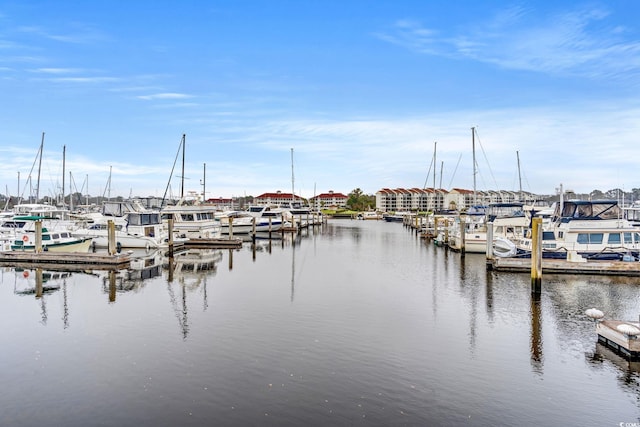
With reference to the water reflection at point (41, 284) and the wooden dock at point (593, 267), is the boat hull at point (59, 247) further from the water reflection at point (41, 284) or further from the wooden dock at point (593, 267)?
the wooden dock at point (593, 267)

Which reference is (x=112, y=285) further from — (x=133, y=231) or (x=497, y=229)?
(x=497, y=229)

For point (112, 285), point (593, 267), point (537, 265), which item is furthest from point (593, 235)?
point (112, 285)

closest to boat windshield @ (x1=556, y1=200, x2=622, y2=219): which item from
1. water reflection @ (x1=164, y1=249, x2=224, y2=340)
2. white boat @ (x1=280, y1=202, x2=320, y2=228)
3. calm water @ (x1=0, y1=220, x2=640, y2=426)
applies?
calm water @ (x1=0, y1=220, x2=640, y2=426)

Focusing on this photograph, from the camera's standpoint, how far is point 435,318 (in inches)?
781

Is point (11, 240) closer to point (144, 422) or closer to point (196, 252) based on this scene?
point (196, 252)

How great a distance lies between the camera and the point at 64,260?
111ft

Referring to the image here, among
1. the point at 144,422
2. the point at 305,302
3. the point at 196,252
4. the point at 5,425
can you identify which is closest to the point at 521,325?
the point at 305,302

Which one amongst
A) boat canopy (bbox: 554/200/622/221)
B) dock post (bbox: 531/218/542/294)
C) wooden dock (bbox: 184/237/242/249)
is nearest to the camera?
dock post (bbox: 531/218/542/294)

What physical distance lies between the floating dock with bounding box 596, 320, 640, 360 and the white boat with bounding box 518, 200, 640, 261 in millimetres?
18129

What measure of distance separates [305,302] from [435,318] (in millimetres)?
6517

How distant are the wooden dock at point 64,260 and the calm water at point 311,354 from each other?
491 cm

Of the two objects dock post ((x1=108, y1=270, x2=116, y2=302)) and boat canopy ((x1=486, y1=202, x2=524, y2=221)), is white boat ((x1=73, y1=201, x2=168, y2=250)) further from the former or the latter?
boat canopy ((x1=486, y1=202, x2=524, y2=221))

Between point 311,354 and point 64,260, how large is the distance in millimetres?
26940

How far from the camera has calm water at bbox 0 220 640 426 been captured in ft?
35.7
